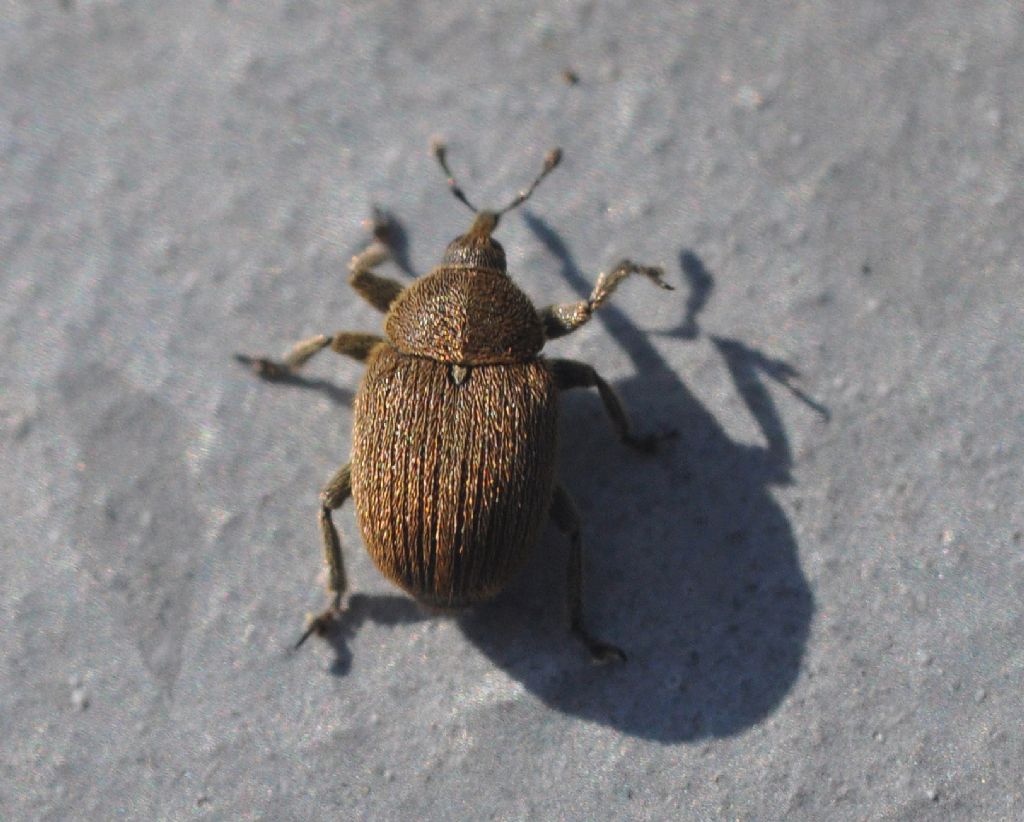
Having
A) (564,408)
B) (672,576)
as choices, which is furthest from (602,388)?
(672,576)

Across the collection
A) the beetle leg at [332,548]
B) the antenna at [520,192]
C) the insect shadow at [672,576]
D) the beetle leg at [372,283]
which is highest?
the antenna at [520,192]

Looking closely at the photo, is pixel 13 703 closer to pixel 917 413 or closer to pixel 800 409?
pixel 800 409

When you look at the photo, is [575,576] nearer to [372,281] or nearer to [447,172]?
[372,281]

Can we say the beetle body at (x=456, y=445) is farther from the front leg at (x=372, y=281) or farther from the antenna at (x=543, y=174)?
the antenna at (x=543, y=174)

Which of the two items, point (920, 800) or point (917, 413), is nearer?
point (920, 800)

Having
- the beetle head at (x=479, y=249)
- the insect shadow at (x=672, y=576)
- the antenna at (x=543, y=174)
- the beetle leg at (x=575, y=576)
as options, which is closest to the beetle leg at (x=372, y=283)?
the beetle head at (x=479, y=249)

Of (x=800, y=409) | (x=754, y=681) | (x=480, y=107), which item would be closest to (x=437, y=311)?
(x=480, y=107)
